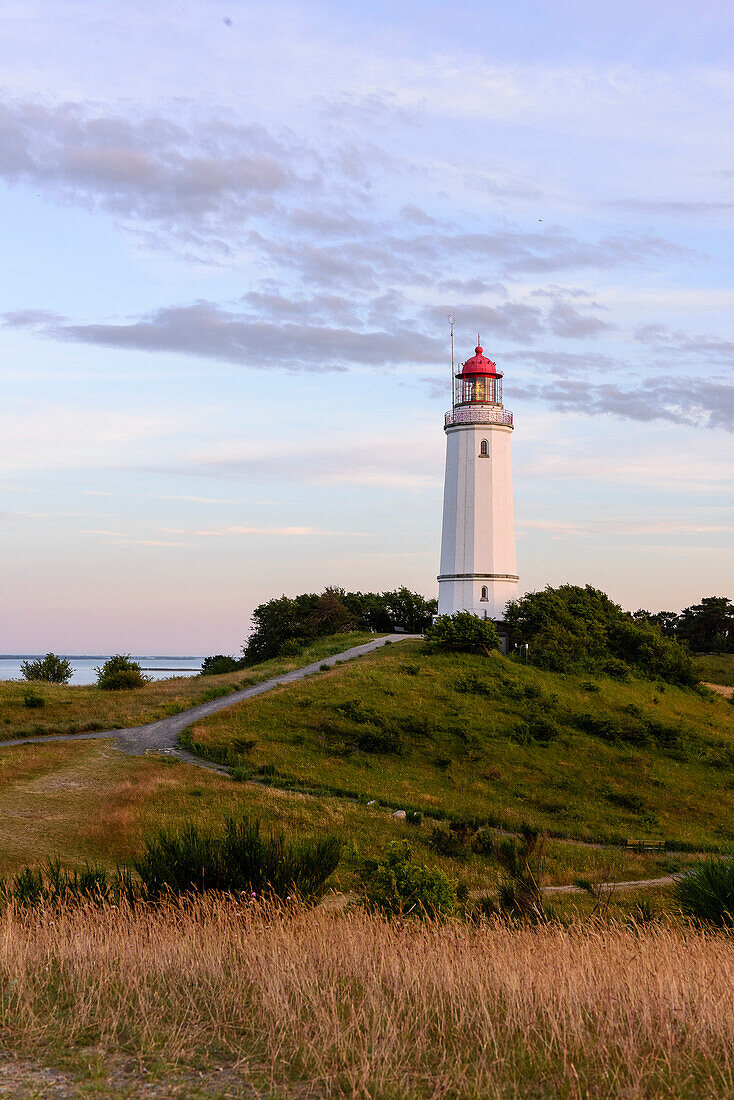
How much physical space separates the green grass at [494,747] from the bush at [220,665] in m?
12.8

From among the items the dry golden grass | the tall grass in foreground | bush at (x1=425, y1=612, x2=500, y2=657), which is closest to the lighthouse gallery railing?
bush at (x1=425, y1=612, x2=500, y2=657)

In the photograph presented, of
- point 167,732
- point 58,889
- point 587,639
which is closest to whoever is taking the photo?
point 58,889

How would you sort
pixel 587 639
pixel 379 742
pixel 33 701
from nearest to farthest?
1. pixel 379 742
2. pixel 33 701
3. pixel 587 639

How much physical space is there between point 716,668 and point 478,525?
60.2ft

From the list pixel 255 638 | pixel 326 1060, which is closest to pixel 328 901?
pixel 326 1060

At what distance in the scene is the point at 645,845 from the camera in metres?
22.8

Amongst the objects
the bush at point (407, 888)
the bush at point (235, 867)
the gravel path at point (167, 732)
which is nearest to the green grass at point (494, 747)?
the gravel path at point (167, 732)

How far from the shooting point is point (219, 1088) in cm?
559

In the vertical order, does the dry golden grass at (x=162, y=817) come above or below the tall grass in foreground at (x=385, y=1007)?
below

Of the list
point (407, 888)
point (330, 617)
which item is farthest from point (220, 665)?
point (407, 888)

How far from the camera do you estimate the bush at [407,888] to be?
12.7m

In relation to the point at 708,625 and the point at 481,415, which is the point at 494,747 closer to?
the point at 481,415

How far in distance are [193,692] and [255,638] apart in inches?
719

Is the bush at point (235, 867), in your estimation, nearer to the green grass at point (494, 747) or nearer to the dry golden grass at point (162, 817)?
the dry golden grass at point (162, 817)
